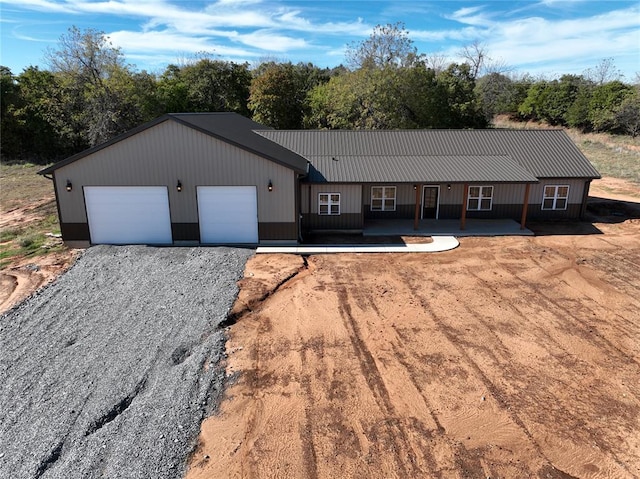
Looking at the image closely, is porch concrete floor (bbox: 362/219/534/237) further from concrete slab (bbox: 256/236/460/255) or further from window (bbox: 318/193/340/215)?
window (bbox: 318/193/340/215)

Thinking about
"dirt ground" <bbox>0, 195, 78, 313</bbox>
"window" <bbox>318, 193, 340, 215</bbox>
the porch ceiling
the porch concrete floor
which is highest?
the porch ceiling

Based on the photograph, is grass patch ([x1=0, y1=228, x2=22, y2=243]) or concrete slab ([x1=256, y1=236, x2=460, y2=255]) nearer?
concrete slab ([x1=256, y1=236, x2=460, y2=255])

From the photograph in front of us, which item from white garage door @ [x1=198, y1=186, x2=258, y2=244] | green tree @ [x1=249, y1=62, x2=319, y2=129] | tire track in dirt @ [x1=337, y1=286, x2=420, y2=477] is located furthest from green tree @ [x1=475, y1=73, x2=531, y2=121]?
tire track in dirt @ [x1=337, y1=286, x2=420, y2=477]

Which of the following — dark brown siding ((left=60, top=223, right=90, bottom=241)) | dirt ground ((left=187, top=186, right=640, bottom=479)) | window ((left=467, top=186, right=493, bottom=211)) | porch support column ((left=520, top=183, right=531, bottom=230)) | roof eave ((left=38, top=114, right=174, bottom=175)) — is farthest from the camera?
window ((left=467, top=186, right=493, bottom=211))

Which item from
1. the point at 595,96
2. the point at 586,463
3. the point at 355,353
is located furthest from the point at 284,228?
the point at 595,96

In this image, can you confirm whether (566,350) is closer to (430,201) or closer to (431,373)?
(431,373)

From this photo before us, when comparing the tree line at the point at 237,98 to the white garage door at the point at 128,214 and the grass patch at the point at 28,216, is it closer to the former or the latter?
the grass patch at the point at 28,216

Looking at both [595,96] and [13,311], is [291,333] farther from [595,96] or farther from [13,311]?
[595,96]
